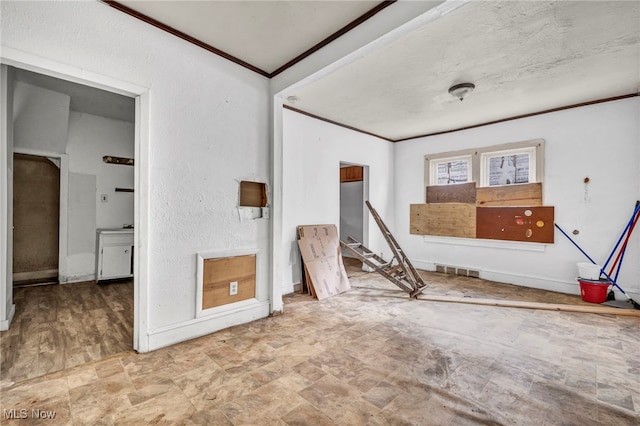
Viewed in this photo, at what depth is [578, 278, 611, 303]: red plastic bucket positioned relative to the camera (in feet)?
12.2

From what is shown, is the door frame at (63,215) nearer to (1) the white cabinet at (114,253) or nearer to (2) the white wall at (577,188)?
(1) the white cabinet at (114,253)

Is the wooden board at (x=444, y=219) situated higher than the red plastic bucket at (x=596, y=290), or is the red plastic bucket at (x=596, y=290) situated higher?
the wooden board at (x=444, y=219)

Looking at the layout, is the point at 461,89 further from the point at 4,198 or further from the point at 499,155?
the point at 4,198

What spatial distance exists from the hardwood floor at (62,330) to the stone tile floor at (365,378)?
0.23 meters

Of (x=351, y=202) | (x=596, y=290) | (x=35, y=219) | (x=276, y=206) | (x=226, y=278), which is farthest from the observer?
(x=351, y=202)

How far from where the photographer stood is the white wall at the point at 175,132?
2023 mm

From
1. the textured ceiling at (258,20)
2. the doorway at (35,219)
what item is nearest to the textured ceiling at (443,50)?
the textured ceiling at (258,20)

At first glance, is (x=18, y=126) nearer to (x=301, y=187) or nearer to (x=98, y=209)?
(x=98, y=209)

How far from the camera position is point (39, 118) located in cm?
395

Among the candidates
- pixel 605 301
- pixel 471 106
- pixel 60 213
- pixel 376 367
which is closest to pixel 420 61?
pixel 471 106

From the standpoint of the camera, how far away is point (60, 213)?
14.8 feet

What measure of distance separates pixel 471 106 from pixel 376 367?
3.91 m

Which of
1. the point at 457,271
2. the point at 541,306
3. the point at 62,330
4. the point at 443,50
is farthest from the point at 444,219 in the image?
the point at 62,330

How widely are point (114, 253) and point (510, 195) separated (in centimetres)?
662
